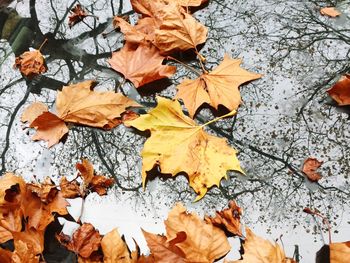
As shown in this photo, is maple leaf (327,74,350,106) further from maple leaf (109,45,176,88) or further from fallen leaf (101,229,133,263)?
fallen leaf (101,229,133,263)

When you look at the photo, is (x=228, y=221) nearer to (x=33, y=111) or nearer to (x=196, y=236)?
(x=196, y=236)

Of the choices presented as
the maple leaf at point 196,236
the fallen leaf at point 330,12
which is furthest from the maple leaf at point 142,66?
the fallen leaf at point 330,12


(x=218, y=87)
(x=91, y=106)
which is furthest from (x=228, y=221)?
(x=91, y=106)

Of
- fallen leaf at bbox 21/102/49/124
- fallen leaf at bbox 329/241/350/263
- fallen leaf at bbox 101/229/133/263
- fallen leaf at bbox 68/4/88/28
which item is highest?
fallen leaf at bbox 68/4/88/28

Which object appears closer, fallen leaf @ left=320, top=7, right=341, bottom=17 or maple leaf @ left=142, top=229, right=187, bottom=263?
maple leaf @ left=142, top=229, right=187, bottom=263

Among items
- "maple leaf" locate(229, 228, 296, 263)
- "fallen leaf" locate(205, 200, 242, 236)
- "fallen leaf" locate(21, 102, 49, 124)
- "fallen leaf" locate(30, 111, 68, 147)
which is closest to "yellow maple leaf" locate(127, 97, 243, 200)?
"fallen leaf" locate(205, 200, 242, 236)

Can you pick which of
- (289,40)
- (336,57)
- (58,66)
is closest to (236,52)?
(289,40)
